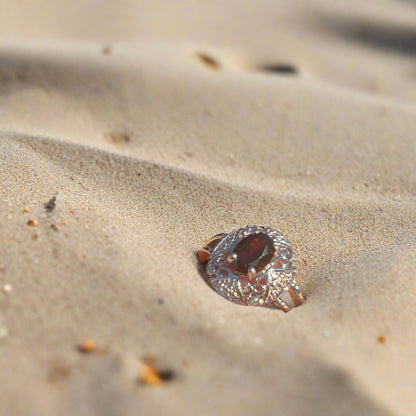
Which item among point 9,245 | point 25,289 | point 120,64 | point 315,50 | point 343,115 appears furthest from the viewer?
point 315,50

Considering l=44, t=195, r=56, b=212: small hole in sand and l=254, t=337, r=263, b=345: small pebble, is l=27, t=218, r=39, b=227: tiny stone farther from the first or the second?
l=254, t=337, r=263, b=345: small pebble

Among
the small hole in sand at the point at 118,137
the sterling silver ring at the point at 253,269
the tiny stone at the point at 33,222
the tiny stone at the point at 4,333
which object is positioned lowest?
the small hole in sand at the point at 118,137

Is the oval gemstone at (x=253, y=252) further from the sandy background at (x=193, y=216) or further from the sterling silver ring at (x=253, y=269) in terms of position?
the sandy background at (x=193, y=216)

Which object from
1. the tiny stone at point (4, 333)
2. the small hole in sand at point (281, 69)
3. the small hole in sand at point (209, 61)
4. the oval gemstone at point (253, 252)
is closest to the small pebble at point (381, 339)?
the oval gemstone at point (253, 252)

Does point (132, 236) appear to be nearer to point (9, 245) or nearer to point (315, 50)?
point (9, 245)

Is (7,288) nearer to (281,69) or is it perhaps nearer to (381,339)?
(381,339)

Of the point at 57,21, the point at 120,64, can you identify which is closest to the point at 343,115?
the point at 120,64

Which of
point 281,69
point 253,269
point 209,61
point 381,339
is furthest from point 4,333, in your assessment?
point 281,69

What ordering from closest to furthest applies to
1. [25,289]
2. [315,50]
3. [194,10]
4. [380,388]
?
[380,388] → [25,289] → [315,50] → [194,10]
